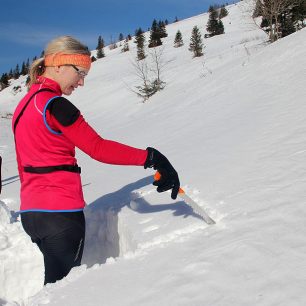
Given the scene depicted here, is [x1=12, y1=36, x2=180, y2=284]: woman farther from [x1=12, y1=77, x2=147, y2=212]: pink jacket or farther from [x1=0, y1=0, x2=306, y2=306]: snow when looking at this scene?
[x1=0, y1=0, x2=306, y2=306]: snow

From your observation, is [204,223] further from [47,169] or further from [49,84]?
A: [49,84]

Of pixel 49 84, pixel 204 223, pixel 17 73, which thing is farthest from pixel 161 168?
pixel 17 73

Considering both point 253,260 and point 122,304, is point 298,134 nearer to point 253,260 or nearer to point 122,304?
point 253,260

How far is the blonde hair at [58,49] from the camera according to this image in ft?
7.27

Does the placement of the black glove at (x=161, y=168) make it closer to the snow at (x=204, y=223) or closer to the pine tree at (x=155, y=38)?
the snow at (x=204, y=223)

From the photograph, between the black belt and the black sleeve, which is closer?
the black sleeve

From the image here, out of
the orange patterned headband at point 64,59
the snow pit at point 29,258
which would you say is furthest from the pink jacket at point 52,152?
the snow pit at point 29,258

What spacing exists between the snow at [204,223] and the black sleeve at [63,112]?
0.87 m

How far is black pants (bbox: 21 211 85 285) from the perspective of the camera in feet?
7.34

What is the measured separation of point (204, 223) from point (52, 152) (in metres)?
1.10

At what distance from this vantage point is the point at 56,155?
220cm


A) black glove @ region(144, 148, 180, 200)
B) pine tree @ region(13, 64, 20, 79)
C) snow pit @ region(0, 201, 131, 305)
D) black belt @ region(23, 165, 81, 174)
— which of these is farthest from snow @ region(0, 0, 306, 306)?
pine tree @ region(13, 64, 20, 79)

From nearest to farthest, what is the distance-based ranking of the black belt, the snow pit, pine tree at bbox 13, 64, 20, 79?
the black belt → the snow pit → pine tree at bbox 13, 64, 20, 79

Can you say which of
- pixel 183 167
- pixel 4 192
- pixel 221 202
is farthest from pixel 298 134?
pixel 4 192
